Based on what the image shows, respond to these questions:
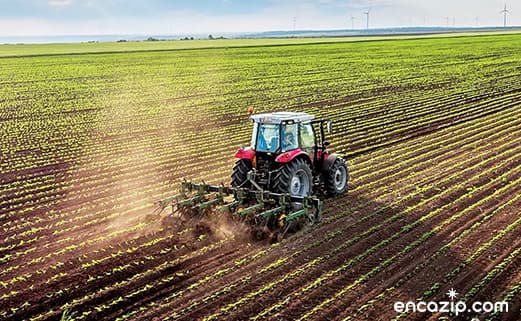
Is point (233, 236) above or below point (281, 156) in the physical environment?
below

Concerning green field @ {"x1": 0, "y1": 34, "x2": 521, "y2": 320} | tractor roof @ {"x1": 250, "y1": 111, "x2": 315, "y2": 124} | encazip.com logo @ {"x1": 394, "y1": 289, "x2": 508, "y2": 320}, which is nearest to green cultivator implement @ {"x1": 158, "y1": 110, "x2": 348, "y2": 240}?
tractor roof @ {"x1": 250, "y1": 111, "x2": 315, "y2": 124}

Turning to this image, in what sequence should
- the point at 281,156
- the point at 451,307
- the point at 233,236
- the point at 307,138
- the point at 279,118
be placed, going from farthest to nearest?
the point at 307,138 → the point at 279,118 → the point at 281,156 → the point at 233,236 → the point at 451,307

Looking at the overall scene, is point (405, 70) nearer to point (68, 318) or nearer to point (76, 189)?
point (76, 189)

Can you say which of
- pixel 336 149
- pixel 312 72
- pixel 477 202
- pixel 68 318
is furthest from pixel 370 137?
pixel 312 72

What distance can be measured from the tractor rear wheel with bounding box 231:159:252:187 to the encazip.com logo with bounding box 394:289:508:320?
16.1ft

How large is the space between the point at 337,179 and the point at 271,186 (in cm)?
212

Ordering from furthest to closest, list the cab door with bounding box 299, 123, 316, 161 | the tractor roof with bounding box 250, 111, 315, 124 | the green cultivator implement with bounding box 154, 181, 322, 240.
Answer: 1. the cab door with bounding box 299, 123, 316, 161
2. the tractor roof with bounding box 250, 111, 315, 124
3. the green cultivator implement with bounding box 154, 181, 322, 240

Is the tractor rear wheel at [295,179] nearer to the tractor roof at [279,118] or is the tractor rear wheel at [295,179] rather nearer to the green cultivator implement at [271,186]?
the green cultivator implement at [271,186]

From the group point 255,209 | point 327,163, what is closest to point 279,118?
point 327,163

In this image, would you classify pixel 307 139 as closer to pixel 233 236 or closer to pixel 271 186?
pixel 271 186

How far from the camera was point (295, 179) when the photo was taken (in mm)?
12648

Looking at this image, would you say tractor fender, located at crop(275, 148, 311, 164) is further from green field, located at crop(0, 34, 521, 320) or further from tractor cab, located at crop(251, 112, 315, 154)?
green field, located at crop(0, 34, 521, 320)

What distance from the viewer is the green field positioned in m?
9.23

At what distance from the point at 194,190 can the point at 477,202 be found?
616cm
